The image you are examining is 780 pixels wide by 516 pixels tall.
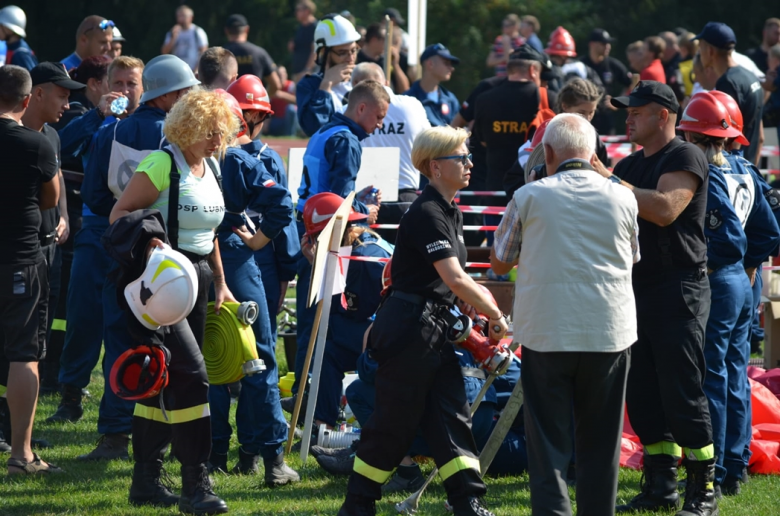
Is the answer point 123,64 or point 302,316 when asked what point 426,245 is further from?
point 123,64

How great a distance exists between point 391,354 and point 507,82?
577 cm

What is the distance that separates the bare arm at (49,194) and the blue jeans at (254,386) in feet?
3.26

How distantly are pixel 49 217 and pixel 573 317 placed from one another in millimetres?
3406

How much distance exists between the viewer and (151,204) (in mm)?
5258

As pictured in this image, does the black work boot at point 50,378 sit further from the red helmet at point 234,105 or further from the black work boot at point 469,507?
the black work boot at point 469,507

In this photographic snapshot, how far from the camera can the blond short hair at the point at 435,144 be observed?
5004 millimetres

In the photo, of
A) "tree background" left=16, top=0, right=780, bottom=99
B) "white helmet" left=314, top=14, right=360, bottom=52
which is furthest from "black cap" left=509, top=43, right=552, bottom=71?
"tree background" left=16, top=0, right=780, bottom=99

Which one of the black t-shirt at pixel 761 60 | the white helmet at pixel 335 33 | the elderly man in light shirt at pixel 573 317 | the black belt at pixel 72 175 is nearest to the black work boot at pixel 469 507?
the elderly man in light shirt at pixel 573 317

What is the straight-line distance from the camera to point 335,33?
908cm

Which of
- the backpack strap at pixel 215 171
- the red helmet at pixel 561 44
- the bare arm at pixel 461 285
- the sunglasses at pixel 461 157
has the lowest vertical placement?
the bare arm at pixel 461 285

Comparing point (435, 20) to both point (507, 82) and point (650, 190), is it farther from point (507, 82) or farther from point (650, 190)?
point (650, 190)

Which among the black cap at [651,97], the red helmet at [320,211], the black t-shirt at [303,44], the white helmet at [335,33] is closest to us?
the black cap at [651,97]

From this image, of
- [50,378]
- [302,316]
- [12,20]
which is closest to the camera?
[302,316]

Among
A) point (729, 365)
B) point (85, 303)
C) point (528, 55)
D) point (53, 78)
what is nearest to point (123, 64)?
point (53, 78)
